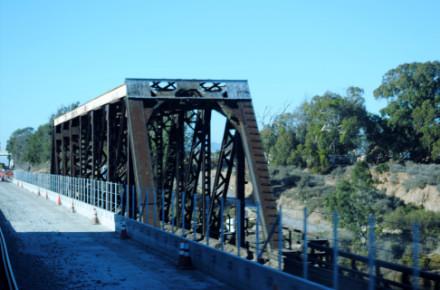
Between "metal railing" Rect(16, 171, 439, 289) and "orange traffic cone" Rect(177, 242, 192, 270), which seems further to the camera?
"orange traffic cone" Rect(177, 242, 192, 270)

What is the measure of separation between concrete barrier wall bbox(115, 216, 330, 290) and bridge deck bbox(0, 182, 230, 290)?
1.04ft

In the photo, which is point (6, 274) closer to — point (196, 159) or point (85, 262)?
point (85, 262)

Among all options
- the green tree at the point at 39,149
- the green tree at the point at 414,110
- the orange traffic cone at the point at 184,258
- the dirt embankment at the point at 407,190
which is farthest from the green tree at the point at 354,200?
the green tree at the point at 39,149

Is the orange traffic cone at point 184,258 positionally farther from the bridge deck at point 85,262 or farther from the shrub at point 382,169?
the shrub at point 382,169

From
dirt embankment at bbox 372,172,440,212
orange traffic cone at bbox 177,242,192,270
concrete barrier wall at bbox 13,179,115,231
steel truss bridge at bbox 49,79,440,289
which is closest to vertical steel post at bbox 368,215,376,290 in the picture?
steel truss bridge at bbox 49,79,440,289

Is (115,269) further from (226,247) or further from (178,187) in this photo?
(178,187)

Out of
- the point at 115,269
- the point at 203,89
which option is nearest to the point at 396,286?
the point at 115,269

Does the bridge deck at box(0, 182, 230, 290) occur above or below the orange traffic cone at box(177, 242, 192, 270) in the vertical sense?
below

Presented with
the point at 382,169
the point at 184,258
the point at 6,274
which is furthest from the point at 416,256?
the point at 382,169

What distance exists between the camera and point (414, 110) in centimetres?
6475

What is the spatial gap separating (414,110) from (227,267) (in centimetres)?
5175

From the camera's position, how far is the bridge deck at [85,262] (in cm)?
1636

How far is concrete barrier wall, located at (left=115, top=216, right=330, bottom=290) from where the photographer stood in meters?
13.2

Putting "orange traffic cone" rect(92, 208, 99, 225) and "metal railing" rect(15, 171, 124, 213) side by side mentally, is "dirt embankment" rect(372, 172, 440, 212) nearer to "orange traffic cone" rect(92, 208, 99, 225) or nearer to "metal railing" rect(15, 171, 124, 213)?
"metal railing" rect(15, 171, 124, 213)
